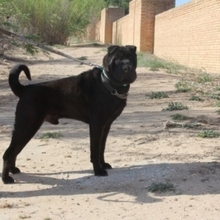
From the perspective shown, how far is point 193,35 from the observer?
17.9m

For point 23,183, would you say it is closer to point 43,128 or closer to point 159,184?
point 159,184

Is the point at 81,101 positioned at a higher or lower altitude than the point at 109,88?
lower

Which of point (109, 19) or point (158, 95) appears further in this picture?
point (109, 19)

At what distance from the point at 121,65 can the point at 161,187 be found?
1.21 metres

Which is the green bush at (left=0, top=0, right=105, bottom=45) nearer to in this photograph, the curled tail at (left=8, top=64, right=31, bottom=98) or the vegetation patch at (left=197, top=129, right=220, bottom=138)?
the vegetation patch at (left=197, top=129, right=220, bottom=138)

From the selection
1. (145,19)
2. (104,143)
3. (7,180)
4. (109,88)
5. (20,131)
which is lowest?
(7,180)

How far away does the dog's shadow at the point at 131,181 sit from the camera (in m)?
4.91

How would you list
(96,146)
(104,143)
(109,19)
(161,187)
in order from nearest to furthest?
(161,187) < (96,146) < (104,143) < (109,19)

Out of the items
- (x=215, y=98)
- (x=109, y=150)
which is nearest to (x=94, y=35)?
(x=215, y=98)

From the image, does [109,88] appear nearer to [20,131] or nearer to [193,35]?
[20,131]

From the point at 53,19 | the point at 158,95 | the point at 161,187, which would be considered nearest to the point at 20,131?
the point at 161,187

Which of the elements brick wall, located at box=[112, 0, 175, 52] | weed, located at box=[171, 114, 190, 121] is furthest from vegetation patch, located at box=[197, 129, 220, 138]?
brick wall, located at box=[112, 0, 175, 52]

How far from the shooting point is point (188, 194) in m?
4.83

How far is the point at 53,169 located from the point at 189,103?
5.06m
